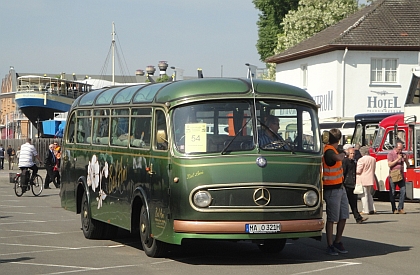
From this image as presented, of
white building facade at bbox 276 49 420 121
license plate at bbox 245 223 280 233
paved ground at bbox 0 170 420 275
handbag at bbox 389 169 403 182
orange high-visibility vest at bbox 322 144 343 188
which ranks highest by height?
white building facade at bbox 276 49 420 121

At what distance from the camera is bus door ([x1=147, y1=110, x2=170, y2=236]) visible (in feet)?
39.7

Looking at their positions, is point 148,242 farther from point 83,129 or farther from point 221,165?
point 83,129

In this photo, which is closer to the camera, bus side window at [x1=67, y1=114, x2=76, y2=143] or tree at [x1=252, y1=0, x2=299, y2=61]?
bus side window at [x1=67, y1=114, x2=76, y2=143]

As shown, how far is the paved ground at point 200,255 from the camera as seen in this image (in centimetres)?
1145

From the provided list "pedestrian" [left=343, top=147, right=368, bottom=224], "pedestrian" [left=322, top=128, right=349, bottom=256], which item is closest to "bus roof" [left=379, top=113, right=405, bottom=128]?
"pedestrian" [left=343, top=147, right=368, bottom=224]

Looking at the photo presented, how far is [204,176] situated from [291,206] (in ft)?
4.18

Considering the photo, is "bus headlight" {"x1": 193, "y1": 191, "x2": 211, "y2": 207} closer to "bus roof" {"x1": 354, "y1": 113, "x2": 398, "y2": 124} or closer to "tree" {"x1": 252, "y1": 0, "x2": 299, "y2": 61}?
"bus roof" {"x1": 354, "y1": 113, "x2": 398, "y2": 124}

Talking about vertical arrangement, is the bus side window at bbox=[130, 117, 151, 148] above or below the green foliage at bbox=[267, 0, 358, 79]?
below

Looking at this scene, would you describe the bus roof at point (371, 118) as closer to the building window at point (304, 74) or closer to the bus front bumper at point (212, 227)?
the building window at point (304, 74)

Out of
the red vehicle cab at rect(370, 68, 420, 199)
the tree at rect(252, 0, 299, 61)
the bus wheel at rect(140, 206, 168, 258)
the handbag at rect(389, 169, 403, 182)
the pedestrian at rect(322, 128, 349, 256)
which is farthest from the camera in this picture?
the tree at rect(252, 0, 299, 61)

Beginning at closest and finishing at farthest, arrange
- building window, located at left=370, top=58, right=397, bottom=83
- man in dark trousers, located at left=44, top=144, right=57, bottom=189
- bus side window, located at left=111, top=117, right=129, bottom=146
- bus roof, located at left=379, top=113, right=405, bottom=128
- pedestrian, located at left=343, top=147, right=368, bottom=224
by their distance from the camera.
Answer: bus side window, located at left=111, top=117, right=129, bottom=146 → pedestrian, located at left=343, top=147, right=368, bottom=224 → bus roof, located at left=379, top=113, right=405, bottom=128 → man in dark trousers, located at left=44, top=144, right=57, bottom=189 → building window, located at left=370, top=58, right=397, bottom=83

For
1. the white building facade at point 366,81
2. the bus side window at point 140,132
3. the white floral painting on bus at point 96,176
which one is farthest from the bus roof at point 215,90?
the white building facade at point 366,81

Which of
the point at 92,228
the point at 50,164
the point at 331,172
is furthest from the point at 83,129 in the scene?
the point at 50,164

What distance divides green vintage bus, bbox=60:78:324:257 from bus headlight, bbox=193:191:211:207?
15mm
